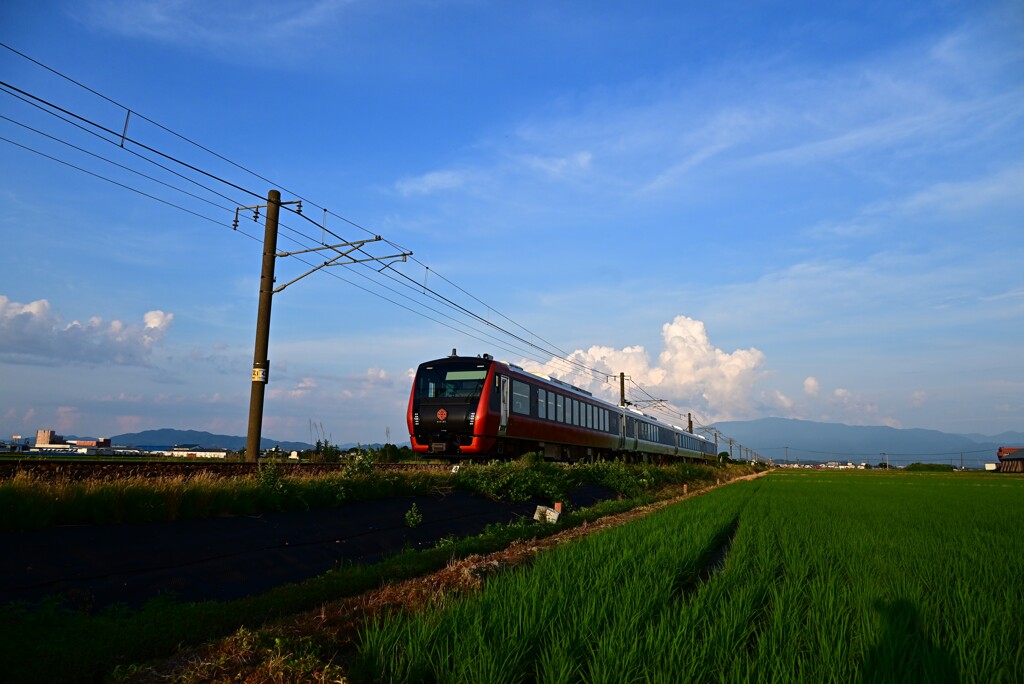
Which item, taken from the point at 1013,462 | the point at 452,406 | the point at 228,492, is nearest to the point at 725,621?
the point at 228,492

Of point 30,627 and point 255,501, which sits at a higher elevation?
Answer: point 255,501

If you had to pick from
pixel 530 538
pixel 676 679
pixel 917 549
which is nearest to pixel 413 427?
pixel 530 538

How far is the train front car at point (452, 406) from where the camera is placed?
756 inches

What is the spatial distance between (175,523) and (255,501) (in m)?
1.36

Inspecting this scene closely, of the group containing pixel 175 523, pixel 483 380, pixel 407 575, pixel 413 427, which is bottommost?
pixel 407 575

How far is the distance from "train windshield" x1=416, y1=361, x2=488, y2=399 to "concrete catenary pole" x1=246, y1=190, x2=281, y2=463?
243 inches

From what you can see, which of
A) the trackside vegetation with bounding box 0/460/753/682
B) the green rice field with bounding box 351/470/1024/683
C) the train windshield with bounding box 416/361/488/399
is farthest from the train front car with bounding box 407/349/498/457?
the green rice field with bounding box 351/470/1024/683

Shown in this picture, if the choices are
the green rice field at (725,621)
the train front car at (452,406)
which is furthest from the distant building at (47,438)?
the green rice field at (725,621)

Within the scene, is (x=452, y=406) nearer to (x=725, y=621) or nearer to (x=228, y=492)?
(x=228, y=492)

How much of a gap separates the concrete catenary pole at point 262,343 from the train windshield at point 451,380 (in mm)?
6160

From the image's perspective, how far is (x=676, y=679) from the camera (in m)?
3.71

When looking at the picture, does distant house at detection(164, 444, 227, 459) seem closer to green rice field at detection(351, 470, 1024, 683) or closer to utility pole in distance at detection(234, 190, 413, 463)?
utility pole in distance at detection(234, 190, 413, 463)

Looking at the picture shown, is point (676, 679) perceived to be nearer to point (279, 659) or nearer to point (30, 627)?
point (279, 659)

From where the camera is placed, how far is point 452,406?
64.3 feet
